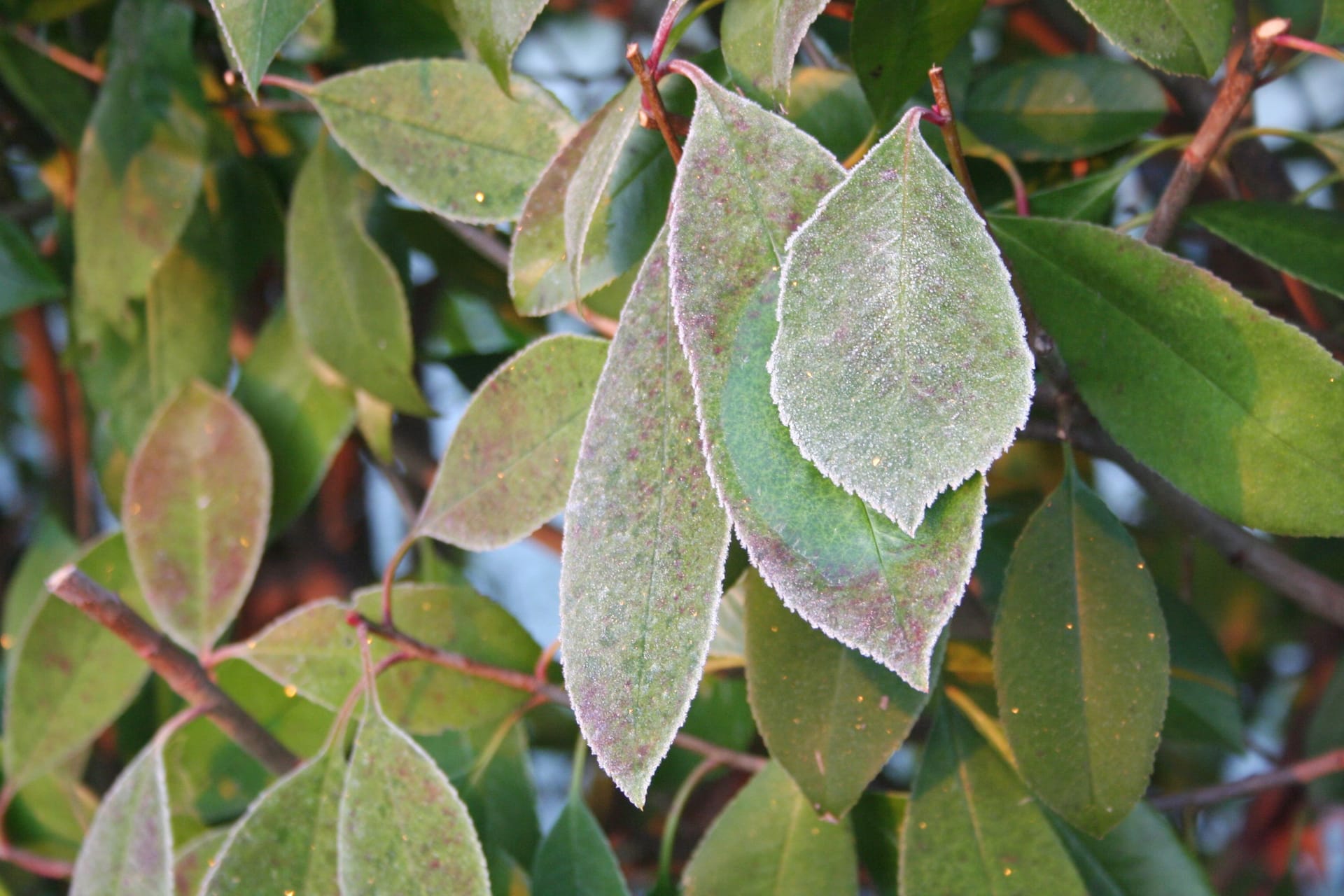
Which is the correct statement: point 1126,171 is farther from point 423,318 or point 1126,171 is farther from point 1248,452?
point 423,318

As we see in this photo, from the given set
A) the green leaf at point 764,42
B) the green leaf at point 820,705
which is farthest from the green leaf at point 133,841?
the green leaf at point 764,42

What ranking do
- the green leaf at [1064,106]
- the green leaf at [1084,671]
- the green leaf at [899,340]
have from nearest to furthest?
the green leaf at [899,340], the green leaf at [1084,671], the green leaf at [1064,106]

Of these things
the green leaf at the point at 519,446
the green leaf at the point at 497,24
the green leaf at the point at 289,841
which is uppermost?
the green leaf at the point at 497,24

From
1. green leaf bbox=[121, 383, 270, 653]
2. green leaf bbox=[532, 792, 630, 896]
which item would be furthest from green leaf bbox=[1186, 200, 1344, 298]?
green leaf bbox=[121, 383, 270, 653]

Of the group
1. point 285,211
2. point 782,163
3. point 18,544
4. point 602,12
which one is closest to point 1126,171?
point 782,163

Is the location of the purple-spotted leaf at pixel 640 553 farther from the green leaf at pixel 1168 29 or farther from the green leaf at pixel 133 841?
the green leaf at pixel 133 841

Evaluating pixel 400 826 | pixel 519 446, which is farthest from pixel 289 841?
pixel 519 446
